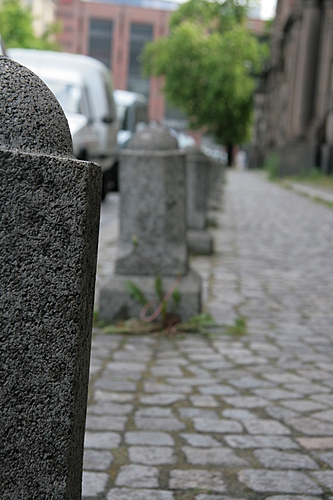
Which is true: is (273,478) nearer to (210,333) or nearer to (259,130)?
(210,333)

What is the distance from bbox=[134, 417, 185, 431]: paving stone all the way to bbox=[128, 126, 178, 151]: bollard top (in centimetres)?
280

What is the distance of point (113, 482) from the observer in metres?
2.96

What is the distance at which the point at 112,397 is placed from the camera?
4.01m

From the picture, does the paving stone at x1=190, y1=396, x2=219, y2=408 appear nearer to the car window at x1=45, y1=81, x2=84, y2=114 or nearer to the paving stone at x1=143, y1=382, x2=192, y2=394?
the paving stone at x1=143, y1=382, x2=192, y2=394

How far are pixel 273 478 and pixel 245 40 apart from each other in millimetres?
55045

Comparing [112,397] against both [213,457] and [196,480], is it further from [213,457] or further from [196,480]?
[196,480]

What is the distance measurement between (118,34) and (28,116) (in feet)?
363

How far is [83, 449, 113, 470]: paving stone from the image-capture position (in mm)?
3107

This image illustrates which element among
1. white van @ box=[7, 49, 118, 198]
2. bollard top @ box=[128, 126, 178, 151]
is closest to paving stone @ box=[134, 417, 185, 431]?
bollard top @ box=[128, 126, 178, 151]

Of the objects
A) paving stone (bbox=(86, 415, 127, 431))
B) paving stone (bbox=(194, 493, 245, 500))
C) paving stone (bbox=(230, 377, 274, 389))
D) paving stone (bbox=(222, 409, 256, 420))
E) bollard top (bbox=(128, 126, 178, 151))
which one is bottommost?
paving stone (bbox=(230, 377, 274, 389))

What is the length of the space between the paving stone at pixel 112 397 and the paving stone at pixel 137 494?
1084 mm

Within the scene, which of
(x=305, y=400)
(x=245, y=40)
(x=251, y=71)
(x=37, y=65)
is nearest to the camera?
(x=305, y=400)

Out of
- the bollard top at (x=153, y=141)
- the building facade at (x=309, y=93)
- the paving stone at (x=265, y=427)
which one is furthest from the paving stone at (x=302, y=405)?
the building facade at (x=309, y=93)

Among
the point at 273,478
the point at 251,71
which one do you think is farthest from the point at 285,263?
the point at 251,71
